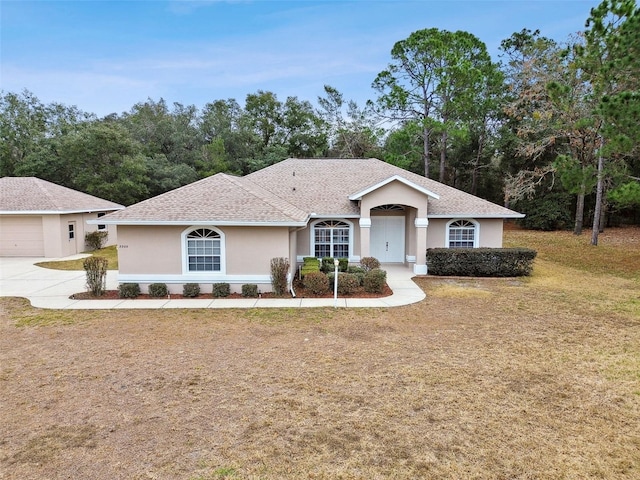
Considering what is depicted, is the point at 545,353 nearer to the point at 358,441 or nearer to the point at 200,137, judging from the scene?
the point at 358,441

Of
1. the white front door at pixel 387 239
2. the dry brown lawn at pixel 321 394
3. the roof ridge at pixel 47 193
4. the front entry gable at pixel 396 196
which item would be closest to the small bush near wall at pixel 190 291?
the dry brown lawn at pixel 321 394

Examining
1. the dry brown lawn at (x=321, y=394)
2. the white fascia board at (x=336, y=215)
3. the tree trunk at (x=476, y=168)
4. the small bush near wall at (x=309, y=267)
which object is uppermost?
the tree trunk at (x=476, y=168)

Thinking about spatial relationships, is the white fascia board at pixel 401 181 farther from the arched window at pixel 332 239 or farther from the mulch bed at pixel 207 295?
the mulch bed at pixel 207 295

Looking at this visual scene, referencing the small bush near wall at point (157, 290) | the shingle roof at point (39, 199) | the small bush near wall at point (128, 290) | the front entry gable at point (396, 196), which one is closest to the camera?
the small bush near wall at point (128, 290)

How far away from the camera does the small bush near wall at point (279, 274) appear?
1308 centimetres

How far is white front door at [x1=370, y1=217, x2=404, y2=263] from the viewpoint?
756 inches

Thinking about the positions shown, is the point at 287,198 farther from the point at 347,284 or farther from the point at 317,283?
the point at 347,284

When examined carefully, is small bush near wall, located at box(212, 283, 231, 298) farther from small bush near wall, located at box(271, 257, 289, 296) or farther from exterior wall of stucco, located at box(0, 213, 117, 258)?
exterior wall of stucco, located at box(0, 213, 117, 258)

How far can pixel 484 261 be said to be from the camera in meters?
16.2

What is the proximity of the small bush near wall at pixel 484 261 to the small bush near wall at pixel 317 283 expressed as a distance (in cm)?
574

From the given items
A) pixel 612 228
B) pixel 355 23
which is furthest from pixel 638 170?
pixel 355 23

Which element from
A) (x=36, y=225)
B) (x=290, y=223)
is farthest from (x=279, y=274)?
(x=36, y=225)

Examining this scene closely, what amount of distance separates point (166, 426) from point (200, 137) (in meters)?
40.5

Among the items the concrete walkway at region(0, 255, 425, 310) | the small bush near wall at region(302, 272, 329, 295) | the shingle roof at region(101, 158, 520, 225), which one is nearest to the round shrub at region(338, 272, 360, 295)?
the small bush near wall at region(302, 272, 329, 295)
